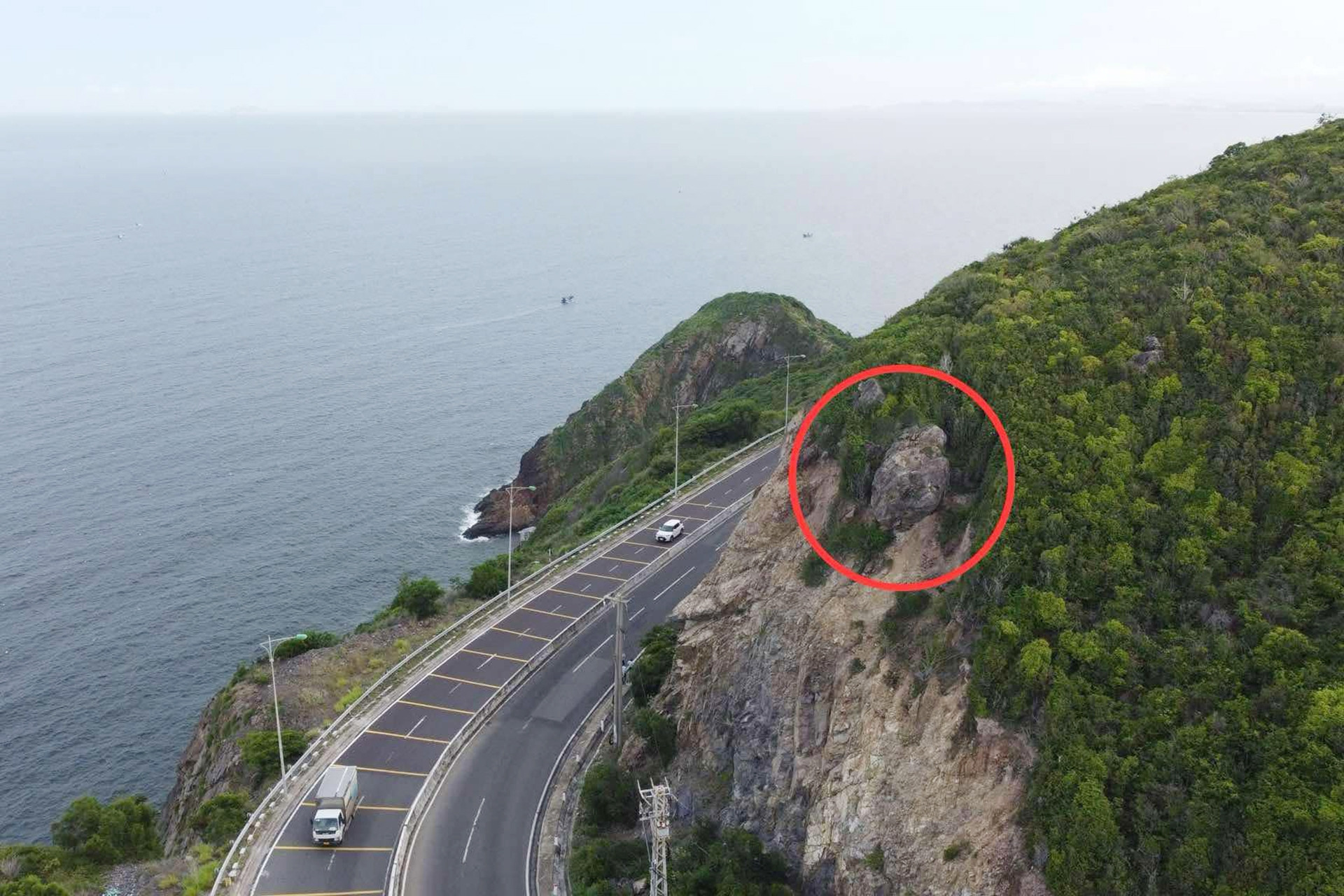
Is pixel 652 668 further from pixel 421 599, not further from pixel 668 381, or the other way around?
pixel 668 381

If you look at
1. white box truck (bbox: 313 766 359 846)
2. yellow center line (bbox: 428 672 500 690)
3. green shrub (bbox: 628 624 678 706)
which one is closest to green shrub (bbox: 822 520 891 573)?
green shrub (bbox: 628 624 678 706)

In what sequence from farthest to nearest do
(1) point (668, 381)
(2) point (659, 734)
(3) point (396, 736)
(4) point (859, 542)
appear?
1. (1) point (668, 381)
2. (3) point (396, 736)
3. (2) point (659, 734)
4. (4) point (859, 542)

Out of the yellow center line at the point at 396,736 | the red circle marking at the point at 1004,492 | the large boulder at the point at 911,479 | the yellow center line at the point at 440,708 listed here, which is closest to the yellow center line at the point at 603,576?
the yellow center line at the point at 440,708

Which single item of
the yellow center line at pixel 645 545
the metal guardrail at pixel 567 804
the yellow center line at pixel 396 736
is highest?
the yellow center line at pixel 645 545

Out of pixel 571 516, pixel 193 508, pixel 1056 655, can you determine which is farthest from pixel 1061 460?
pixel 193 508

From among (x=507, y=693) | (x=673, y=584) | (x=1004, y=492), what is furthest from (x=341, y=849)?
(x=1004, y=492)

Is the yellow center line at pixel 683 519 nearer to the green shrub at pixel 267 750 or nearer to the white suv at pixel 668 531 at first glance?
the white suv at pixel 668 531
